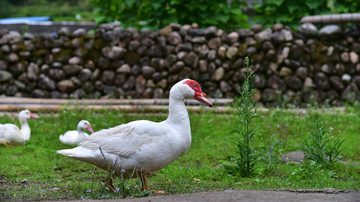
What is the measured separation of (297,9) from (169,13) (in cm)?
319

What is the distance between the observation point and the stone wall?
37.4ft

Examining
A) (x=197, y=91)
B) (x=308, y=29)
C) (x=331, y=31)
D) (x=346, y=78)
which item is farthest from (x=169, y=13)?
(x=197, y=91)

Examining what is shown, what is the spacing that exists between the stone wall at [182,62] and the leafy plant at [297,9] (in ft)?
1.55

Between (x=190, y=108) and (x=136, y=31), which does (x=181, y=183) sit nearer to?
(x=190, y=108)

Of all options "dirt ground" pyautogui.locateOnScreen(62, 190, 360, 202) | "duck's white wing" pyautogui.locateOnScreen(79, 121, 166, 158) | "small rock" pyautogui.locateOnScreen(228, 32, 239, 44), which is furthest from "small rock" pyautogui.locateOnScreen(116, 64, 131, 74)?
"dirt ground" pyautogui.locateOnScreen(62, 190, 360, 202)

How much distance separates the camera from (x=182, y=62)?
11695 millimetres

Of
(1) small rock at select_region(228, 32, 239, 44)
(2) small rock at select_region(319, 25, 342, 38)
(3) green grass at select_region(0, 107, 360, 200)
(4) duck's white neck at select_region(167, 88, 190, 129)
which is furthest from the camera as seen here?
(1) small rock at select_region(228, 32, 239, 44)

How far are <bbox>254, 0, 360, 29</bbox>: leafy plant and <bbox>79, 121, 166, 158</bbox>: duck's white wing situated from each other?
778cm

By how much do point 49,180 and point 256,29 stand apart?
7.27 metres

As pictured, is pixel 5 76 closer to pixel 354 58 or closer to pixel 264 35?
pixel 264 35

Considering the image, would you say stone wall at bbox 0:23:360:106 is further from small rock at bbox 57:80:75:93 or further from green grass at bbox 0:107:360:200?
green grass at bbox 0:107:360:200

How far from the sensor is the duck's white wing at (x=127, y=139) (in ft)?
15.3

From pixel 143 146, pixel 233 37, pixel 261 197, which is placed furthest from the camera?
pixel 233 37

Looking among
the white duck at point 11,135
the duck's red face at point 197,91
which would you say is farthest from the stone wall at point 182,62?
the duck's red face at point 197,91
